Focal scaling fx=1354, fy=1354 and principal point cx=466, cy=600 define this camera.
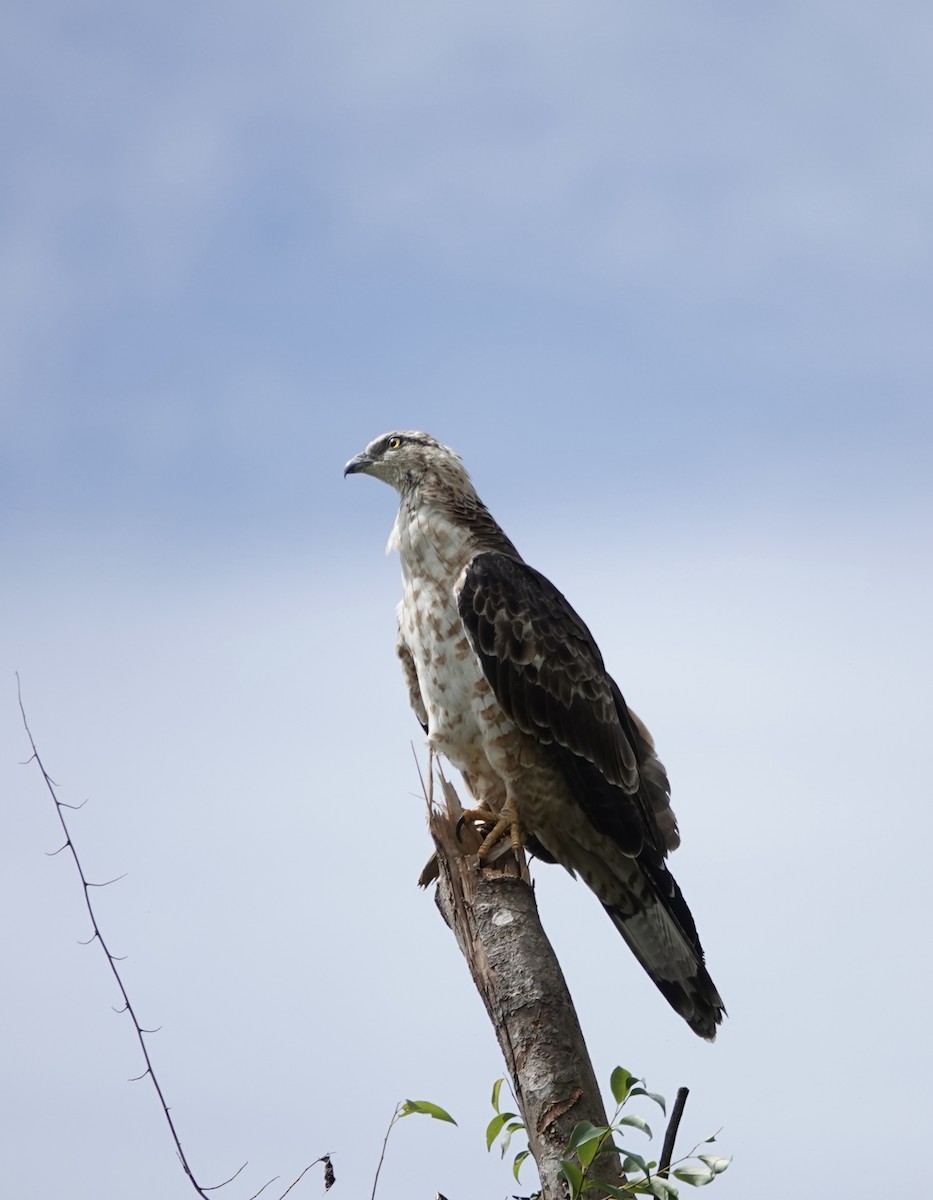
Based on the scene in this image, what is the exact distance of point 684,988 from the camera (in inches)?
267

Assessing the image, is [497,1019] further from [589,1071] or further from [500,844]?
[500,844]

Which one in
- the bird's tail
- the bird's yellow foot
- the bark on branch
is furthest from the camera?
the bird's tail

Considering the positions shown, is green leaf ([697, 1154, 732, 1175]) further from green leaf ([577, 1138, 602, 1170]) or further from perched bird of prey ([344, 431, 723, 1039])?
perched bird of prey ([344, 431, 723, 1039])

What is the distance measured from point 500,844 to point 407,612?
1581mm

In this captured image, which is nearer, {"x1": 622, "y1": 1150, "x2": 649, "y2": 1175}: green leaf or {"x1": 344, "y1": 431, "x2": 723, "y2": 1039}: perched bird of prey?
{"x1": 622, "y1": 1150, "x2": 649, "y2": 1175}: green leaf

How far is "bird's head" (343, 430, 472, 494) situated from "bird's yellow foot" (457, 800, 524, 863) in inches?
74.7

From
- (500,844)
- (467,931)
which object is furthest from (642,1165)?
(500,844)

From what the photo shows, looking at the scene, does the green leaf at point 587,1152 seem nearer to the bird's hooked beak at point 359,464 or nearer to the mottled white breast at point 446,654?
the mottled white breast at point 446,654

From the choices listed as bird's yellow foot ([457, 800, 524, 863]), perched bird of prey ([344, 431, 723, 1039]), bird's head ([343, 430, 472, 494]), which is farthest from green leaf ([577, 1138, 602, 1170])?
bird's head ([343, 430, 472, 494])

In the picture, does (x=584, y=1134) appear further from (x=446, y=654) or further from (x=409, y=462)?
(x=409, y=462)

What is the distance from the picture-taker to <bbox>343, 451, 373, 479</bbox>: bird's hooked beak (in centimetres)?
780

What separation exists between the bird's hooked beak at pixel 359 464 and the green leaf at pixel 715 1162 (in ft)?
15.5

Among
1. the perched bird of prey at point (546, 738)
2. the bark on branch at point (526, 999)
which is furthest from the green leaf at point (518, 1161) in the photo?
the perched bird of prey at point (546, 738)

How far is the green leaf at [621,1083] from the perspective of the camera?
396 centimetres
